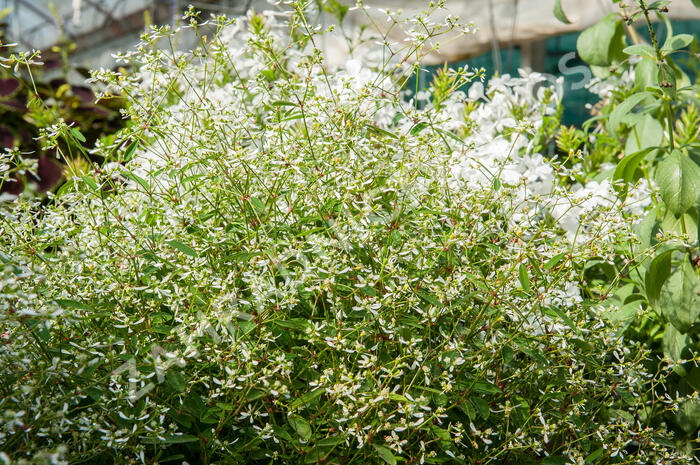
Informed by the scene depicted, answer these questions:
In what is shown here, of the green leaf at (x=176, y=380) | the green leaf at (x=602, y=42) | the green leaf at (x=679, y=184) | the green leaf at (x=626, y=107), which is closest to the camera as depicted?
the green leaf at (x=176, y=380)

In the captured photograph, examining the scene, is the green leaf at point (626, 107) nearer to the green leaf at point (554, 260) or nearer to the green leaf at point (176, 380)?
the green leaf at point (554, 260)

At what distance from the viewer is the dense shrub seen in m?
0.78

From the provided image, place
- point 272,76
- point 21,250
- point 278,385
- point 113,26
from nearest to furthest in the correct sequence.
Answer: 1. point 278,385
2. point 21,250
3. point 272,76
4. point 113,26

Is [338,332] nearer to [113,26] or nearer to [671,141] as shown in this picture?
[671,141]

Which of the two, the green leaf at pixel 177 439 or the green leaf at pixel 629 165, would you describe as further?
the green leaf at pixel 629 165

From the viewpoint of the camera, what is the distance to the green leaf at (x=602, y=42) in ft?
4.31

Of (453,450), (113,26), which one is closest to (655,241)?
(453,450)

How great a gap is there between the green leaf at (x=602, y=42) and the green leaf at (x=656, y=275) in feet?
1.71

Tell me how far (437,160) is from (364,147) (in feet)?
0.47

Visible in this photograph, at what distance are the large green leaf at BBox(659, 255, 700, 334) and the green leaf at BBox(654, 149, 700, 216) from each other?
0.13 m

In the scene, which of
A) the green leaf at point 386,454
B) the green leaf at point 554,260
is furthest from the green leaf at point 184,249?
the green leaf at point 554,260

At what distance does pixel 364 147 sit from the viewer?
922mm

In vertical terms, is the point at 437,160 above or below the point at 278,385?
above

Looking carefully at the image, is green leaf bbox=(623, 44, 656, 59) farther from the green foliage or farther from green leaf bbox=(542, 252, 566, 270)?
green leaf bbox=(542, 252, 566, 270)
